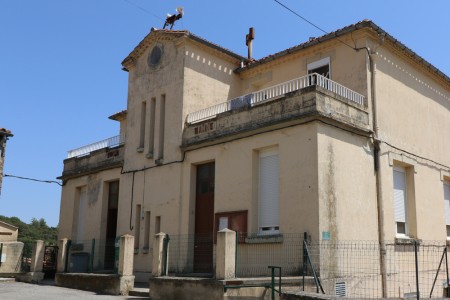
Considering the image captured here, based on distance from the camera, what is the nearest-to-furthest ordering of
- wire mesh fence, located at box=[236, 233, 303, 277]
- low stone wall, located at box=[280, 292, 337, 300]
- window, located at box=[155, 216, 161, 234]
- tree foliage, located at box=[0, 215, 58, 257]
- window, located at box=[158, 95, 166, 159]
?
1. low stone wall, located at box=[280, 292, 337, 300]
2. wire mesh fence, located at box=[236, 233, 303, 277]
3. window, located at box=[155, 216, 161, 234]
4. window, located at box=[158, 95, 166, 159]
5. tree foliage, located at box=[0, 215, 58, 257]

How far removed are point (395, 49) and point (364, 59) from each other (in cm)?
234

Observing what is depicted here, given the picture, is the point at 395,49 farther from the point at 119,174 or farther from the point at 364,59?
the point at 119,174

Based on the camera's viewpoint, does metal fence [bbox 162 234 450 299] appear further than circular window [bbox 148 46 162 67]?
No

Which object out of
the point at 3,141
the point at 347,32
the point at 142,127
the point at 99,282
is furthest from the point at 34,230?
the point at 347,32

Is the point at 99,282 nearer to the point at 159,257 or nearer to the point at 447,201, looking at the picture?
the point at 159,257

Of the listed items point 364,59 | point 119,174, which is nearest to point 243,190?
point 364,59

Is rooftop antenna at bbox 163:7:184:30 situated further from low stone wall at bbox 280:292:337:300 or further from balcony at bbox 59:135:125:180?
low stone wall at bbox 280:292:337:300

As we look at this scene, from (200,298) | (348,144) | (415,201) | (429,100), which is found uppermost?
(429,100)

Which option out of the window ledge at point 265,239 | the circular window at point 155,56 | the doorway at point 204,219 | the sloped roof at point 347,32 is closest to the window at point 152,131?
the circular window at point 155,56

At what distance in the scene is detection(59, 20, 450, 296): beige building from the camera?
15.3 metres

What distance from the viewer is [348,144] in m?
16.0

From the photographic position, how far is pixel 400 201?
1817cm

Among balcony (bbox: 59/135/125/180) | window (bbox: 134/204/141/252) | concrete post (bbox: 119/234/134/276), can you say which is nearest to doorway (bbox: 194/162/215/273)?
concrete post (bbox: 119/234/134/276)

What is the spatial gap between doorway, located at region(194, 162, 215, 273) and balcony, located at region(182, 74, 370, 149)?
1143 mm
